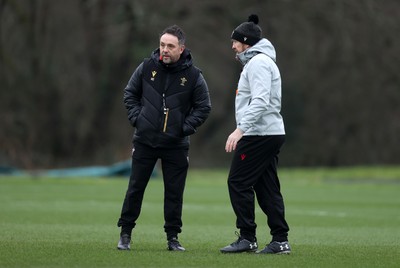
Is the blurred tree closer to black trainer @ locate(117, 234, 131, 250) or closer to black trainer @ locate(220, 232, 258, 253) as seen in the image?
black trainer @ locate(117, 234, 131, 250)

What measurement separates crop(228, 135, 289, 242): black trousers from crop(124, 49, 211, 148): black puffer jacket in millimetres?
589

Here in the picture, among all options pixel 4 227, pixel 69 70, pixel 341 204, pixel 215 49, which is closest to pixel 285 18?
pixel 215 49

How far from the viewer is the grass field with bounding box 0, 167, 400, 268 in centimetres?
903

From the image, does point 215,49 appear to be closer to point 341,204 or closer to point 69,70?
point 69,70

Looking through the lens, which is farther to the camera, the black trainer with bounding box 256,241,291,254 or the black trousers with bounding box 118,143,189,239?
the black trousers with bounding box 118,143,189,239

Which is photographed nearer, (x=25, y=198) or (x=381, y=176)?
(x=25, y=198)

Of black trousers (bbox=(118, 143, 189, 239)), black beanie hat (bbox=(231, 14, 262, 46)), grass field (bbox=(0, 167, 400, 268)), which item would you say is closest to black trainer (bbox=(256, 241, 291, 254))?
grass field (bbox=(0, 167, 400, 268))

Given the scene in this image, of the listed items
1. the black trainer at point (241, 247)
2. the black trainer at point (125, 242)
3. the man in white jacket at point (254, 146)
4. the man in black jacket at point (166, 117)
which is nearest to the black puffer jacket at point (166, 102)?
the man in black jacket at point (166, 117)

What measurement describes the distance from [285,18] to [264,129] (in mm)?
33746

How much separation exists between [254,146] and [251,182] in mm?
356

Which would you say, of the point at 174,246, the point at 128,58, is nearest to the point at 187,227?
the point at 174,246

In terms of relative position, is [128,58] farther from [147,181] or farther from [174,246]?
[174,246]

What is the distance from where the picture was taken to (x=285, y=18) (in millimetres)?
42781

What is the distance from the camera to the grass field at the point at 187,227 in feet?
29.6
